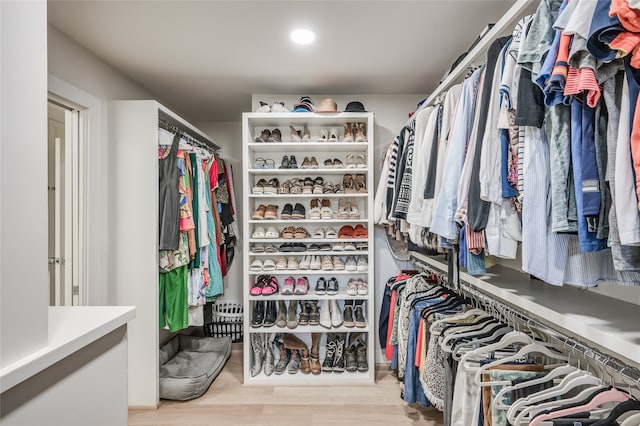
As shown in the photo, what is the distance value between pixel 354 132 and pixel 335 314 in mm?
1390

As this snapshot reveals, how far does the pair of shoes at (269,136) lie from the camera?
2738 millimetres

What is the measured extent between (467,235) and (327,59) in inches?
62.2

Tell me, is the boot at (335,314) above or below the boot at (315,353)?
above

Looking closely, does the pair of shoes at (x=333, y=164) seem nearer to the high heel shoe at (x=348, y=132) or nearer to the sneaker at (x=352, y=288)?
the high heel shoe at (x=348, y=132)

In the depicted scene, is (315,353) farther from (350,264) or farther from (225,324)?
(225,324)

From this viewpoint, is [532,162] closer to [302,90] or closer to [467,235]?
[467,235]

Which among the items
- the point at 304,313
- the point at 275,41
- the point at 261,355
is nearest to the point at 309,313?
the point at 304,313

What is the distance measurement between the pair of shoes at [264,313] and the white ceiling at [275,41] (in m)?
1.70

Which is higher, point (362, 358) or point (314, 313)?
point (314, 313)

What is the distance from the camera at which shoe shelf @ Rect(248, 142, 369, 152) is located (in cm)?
264

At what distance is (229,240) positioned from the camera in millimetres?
3320

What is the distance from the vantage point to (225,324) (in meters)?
3.37

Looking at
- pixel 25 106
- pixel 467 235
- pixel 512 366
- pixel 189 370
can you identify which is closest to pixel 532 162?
pixel 467 235

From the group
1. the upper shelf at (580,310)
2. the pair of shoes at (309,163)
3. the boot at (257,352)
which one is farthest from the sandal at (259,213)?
the upper shelf at (580,310)
